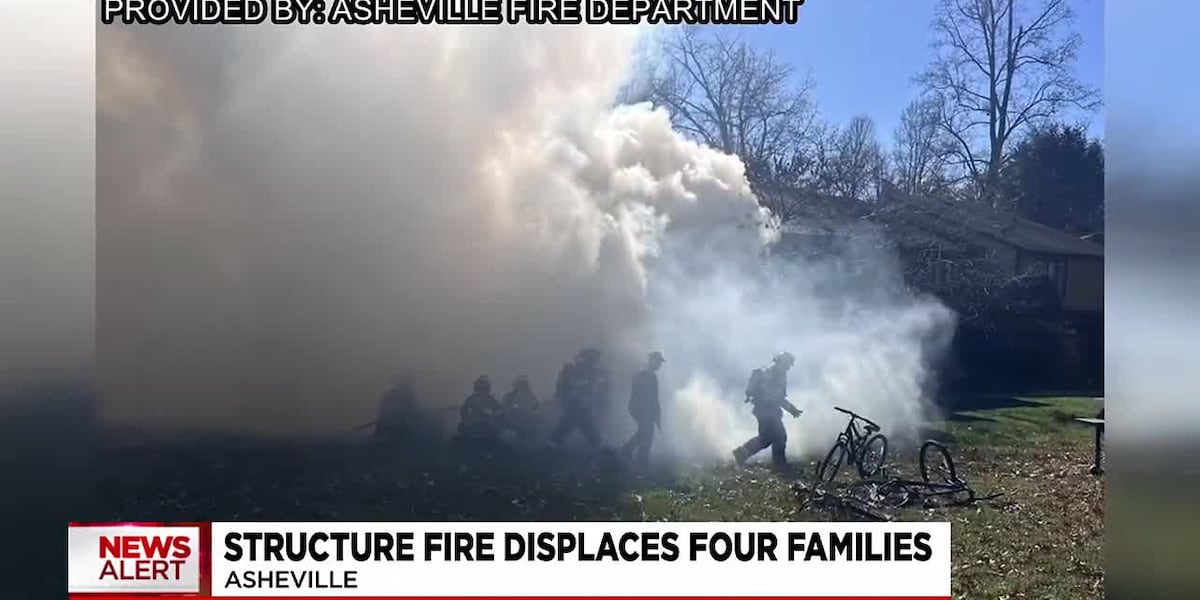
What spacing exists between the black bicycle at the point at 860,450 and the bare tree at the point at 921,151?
35.5 inches

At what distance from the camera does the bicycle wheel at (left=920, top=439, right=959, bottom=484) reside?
3.15 m

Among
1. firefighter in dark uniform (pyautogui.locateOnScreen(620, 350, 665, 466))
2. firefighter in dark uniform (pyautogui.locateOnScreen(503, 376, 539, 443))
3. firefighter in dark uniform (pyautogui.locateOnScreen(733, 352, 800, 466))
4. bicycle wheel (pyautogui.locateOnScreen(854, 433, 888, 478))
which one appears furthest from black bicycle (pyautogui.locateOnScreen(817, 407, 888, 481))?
firefighter in dark uniform (pyautogui.locateOnScreen(503, 376, 539, 443))

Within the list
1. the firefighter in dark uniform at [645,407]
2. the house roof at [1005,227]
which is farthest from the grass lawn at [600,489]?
the house roof at [1005,227]

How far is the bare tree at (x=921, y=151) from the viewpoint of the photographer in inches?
124

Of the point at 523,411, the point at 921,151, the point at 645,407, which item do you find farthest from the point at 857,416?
the point at 523,411

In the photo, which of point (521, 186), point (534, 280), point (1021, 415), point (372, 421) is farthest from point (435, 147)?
point (1021, 415)

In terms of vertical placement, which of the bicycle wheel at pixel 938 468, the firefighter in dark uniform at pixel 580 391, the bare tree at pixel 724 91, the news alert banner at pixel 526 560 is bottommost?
the news alert banner at pixel 526 560

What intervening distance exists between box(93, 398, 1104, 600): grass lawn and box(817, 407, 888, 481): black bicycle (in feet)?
0.23

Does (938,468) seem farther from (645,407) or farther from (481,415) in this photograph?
(481,415)

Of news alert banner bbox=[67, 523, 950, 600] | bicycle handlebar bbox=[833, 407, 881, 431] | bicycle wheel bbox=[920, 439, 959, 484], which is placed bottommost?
news alert banner bbox=[67, 523, 950, 600]

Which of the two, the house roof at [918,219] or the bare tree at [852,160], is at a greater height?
the bare tree at [852,160]

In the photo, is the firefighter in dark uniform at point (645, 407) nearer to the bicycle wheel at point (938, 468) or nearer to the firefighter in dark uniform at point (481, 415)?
the firefighter in dark uniform at point (481, 415)

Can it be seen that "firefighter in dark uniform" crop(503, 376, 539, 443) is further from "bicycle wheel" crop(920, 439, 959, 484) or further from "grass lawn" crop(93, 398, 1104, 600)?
"bicycle wheel" crop(920, 439, 959, 484)

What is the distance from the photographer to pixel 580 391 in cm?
311
